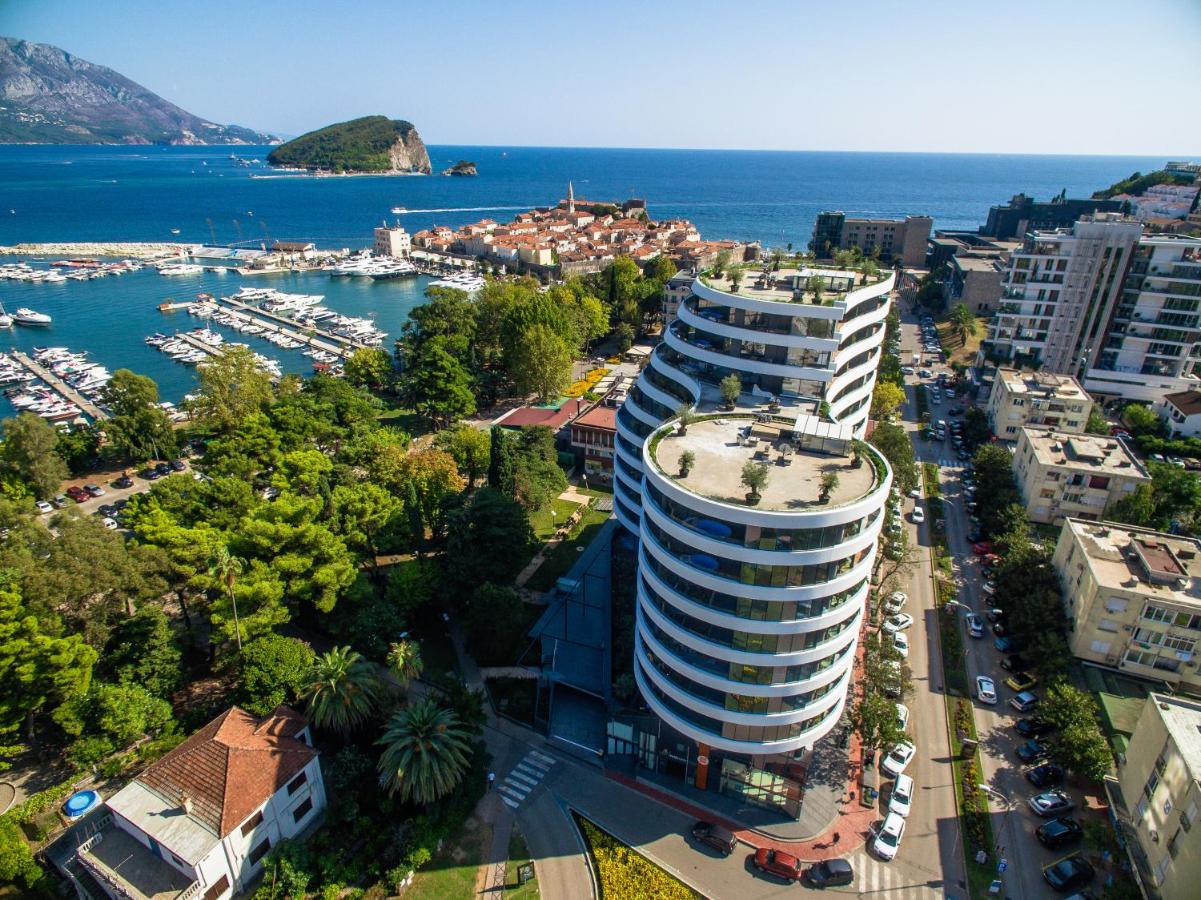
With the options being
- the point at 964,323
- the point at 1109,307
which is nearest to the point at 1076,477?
the point at 1109,307

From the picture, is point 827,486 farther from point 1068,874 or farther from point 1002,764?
point 1002,764

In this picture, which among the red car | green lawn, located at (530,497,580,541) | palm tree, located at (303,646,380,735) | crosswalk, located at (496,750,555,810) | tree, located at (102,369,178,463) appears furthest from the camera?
tree, located at (102,369,178,463)

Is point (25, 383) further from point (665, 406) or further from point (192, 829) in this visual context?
point (665, 406)

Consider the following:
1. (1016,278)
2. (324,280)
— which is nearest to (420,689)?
(1016,278)

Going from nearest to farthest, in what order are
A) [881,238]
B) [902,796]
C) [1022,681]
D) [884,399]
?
[902,796] → [1022,681] → [884,399] → [881,238]

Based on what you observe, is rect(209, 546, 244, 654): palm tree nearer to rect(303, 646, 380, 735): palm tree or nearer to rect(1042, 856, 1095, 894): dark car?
rect(303, 646, 380, 735): palm tree

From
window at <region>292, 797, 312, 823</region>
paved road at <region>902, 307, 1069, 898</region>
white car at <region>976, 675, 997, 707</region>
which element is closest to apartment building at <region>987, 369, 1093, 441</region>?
paved road at <region>902, 307, 1069, 898</region>
